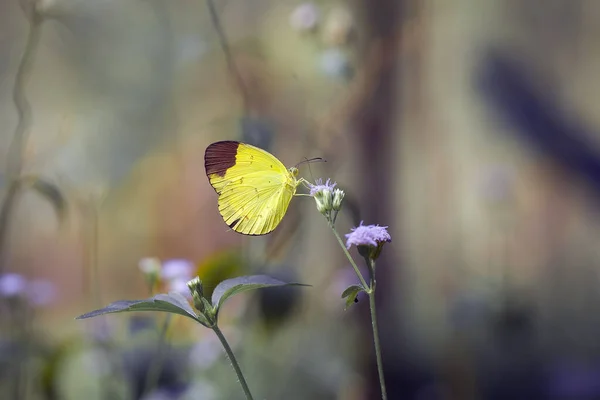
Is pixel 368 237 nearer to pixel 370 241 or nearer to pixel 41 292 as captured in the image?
pixel 370 241

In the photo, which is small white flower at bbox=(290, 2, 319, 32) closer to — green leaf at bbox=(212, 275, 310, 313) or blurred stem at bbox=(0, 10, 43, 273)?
blurred stem at bbox=(0, 10, 43, 273)

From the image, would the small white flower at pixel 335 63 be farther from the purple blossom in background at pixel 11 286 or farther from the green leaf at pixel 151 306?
the green leaf at pixel 151 306

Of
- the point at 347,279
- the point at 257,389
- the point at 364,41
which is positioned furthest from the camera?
the point at 364,41


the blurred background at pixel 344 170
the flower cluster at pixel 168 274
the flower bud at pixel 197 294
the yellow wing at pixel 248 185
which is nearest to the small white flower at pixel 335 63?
the blurred background at pixel 344 170

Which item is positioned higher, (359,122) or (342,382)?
(359,122)

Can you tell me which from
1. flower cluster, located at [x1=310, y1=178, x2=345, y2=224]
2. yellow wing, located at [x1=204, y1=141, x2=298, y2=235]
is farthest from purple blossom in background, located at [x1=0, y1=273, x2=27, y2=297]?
flower cluster, located at [x1=310, y1=178, x2=345, y2=224]

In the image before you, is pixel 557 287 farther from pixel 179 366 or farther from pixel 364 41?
pixel 179 366

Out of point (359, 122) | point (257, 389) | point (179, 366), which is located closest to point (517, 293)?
point (359, 122)

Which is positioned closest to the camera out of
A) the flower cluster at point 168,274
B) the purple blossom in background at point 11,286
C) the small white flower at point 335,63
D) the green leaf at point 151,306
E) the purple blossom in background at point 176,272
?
the green leaf at point 151,306
